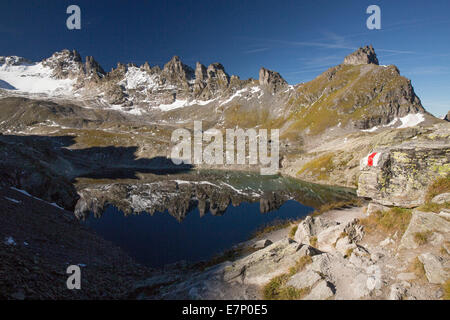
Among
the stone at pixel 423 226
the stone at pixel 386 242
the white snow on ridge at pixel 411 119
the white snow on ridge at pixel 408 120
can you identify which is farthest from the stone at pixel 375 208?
the white snow on ridge at pixel 411 119

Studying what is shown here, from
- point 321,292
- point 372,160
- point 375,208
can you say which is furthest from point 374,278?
point 372,160

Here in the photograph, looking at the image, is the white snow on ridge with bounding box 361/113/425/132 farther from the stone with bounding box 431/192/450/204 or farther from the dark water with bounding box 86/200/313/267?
the stone with bounding box 431/192/450/204

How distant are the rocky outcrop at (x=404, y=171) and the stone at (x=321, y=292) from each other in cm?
1006

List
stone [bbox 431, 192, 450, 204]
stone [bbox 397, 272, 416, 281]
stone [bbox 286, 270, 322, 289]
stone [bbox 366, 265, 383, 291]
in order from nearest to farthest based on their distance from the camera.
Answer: stone [bbox 397, 272, 416, 281]
stone [bbox 366, 265, 383, 291]
stone [bbox 286, 270, 322, 289]
stone [bbox 431, 192, 450, 204]

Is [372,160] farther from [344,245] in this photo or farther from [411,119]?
[411,119]

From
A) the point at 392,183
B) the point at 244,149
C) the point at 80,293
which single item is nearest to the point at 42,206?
the point at 80,293

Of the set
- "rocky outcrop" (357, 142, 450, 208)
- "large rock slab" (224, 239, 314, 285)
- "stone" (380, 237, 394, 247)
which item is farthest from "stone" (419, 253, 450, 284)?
"rocky outcrop" (357, 142, 450, 208)

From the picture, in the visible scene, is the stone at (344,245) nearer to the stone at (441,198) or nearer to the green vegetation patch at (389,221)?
the green vegetation patch at (389,221)

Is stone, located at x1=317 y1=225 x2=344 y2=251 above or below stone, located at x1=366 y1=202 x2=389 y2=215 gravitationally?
below

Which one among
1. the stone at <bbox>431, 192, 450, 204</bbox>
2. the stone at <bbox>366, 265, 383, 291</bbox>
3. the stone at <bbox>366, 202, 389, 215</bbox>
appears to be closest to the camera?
the stone at <bbox>366, 265, 383, 291</bbox>

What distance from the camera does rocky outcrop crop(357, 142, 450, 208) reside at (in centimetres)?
1677

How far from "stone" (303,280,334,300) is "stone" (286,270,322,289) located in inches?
16.2

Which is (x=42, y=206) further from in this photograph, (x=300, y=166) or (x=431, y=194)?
(x=300, y=166)

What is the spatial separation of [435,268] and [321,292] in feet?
17.9
